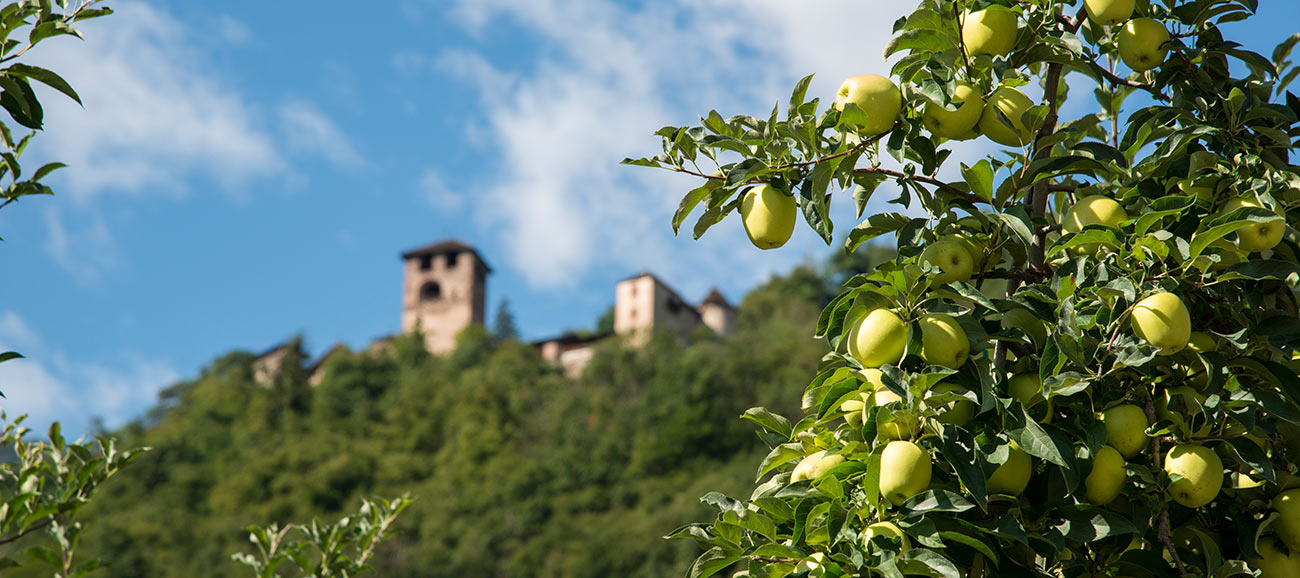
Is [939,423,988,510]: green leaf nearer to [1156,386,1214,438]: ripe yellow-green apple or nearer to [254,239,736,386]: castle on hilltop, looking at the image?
[1156,386,1214,438]: ripe yellow-green apple

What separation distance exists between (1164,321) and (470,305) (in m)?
58.3

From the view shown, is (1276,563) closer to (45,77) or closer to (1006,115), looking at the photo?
(1006,115)

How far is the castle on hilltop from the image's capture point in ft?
191

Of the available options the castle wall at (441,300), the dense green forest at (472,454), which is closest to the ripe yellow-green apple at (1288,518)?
the dense green forest at (472,454)

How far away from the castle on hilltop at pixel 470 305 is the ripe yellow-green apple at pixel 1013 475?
2188 inches

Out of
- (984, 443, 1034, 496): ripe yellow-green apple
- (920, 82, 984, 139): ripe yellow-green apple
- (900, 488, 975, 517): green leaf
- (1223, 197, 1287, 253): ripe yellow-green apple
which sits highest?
(920, 82, 984, 139): ripe yellow-green apple

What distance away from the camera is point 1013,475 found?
1.80 metres

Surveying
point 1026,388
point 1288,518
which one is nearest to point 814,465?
point 1026,388

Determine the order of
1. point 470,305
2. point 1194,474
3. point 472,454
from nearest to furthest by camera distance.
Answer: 1. point 1194,474
2. point 472,454
3. point 470,305

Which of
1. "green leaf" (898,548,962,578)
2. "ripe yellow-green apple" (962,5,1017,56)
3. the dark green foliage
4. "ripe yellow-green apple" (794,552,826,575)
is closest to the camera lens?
"green leaf" (898,548,962,578)

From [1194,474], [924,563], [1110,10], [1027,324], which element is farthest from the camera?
[1110,10]

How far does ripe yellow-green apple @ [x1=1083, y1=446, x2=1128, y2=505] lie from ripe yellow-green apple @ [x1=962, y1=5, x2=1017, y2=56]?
0.66 metres

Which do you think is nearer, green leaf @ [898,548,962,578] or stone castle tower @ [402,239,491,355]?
green leaf @ [898,548,962,578]

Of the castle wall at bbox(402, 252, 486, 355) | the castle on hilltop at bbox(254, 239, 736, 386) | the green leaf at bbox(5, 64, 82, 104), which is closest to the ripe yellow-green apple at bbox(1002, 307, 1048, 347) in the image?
the green leaf at bbox(5, 64, 82, 104)
